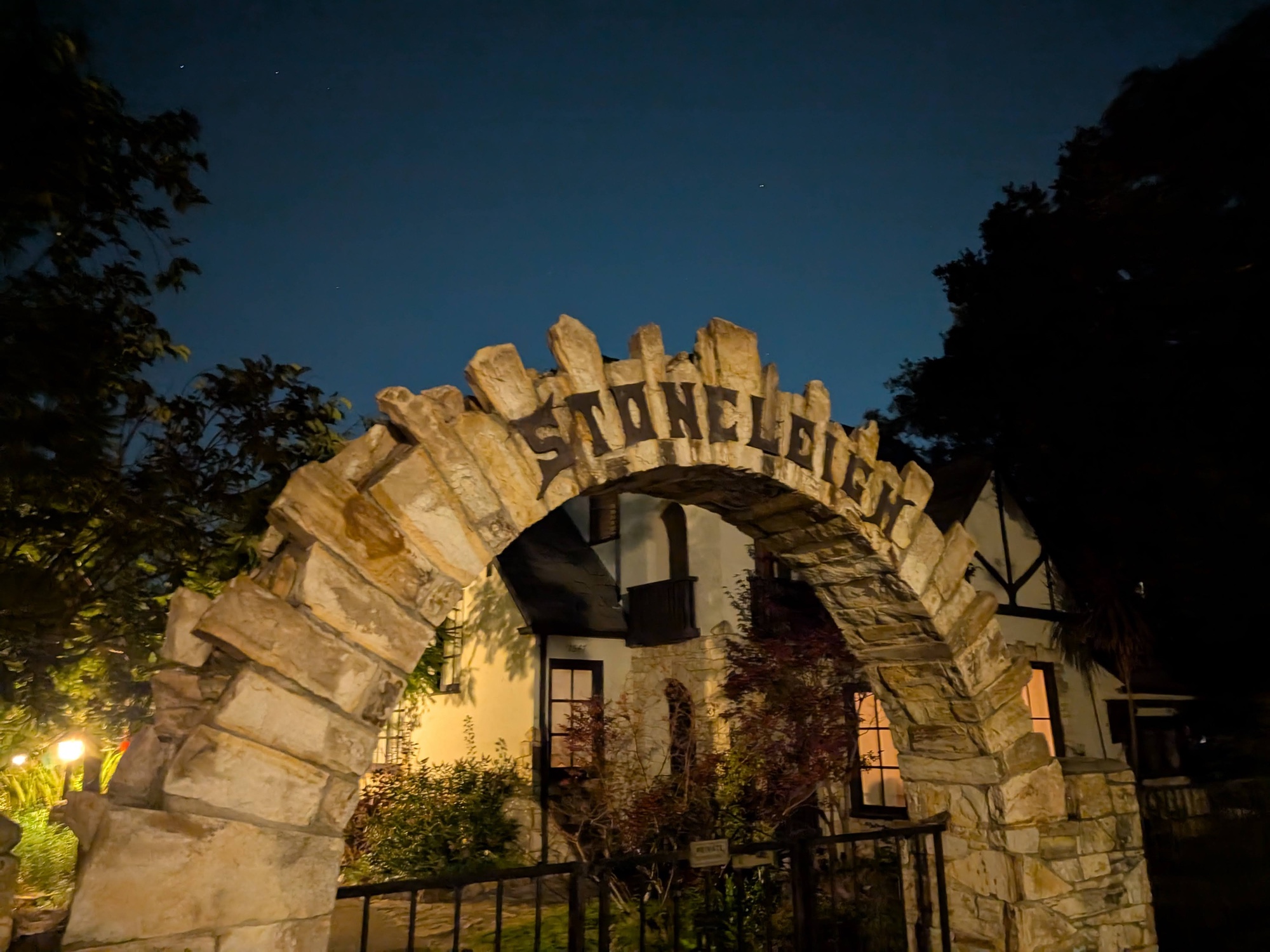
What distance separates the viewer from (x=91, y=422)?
14.5ft

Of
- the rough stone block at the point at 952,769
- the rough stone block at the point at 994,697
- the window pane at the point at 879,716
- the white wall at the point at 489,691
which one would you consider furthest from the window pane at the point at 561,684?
the rough stone block at the point at 994,697

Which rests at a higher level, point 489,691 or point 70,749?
point 489,691

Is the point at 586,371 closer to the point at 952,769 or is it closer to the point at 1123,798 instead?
the point at 952,769

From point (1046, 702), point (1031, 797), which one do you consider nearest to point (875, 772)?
point (1046, 702)

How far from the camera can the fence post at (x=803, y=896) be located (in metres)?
3.69

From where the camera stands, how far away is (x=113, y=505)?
5.05 metres

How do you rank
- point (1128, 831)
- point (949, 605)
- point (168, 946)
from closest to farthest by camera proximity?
point (168, 946), point (949, 605), point (1128, 831)

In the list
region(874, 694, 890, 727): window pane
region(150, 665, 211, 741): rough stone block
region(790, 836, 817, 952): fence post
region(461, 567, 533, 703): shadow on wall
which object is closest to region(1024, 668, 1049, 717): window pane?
region(874, 694, 890, 727): window pane

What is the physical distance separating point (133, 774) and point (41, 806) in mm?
8693

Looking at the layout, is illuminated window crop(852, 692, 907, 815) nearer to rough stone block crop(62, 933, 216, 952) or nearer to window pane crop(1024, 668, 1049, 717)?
window pane crop(1024, 668, 1049, 717)

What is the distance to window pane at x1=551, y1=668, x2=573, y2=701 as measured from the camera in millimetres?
10398

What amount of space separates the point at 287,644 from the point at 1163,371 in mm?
10288

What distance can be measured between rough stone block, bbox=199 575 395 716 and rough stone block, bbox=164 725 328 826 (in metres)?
0.19

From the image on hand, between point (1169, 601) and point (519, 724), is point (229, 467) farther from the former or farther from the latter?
point (1169, 601)
